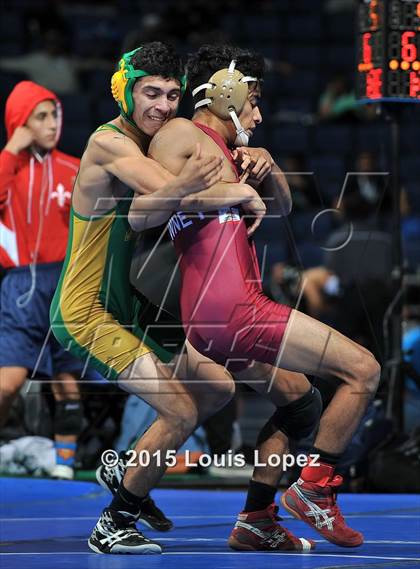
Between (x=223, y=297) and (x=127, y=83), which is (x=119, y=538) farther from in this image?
(x=127, y=83)

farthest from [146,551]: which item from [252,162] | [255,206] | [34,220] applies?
[34,220]

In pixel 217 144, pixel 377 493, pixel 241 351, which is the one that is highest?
pixel 217 144

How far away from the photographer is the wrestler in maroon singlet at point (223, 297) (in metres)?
4.32

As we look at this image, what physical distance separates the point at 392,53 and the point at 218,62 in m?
2.15

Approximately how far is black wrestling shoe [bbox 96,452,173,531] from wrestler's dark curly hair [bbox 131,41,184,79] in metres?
1.41

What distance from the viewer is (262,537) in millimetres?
4656

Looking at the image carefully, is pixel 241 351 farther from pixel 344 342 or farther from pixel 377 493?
pixel 377 493

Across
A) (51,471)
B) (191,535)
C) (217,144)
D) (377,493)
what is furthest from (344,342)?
(51,471)

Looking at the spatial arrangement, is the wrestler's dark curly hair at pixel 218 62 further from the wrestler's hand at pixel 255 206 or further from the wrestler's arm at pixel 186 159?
the wrestler's hand at pixel 255 206

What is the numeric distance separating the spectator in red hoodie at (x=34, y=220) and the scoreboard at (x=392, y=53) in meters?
1.53

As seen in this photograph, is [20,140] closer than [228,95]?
No

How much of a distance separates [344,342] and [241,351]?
33 centimetres

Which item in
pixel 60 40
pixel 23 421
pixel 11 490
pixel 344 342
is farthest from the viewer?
pixel 60 40

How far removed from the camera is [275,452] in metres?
4.67
